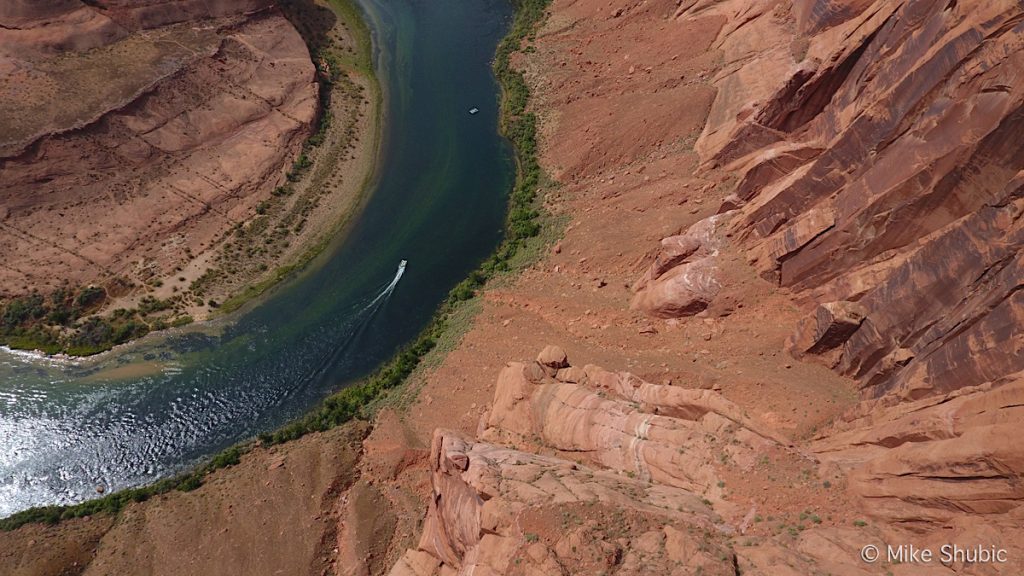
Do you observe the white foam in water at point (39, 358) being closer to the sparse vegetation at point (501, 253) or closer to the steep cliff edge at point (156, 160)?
the steep cliff edge at point (156, 160)

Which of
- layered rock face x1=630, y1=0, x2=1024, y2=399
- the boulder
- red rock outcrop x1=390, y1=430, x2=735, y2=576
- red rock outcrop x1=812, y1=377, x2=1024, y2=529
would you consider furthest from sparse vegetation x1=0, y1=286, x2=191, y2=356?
red rock outcrop x1=812, y1=377, x2=1024, y2=529

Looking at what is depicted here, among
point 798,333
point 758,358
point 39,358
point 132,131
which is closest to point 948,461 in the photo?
point 798,333

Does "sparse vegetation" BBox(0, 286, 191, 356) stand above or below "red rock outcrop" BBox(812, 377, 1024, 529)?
below

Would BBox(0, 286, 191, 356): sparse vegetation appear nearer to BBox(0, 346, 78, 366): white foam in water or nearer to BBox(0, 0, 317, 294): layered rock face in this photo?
BBox(0, 346, 78, 366): white foam in water

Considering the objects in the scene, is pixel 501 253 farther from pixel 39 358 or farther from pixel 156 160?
pixel 39 358

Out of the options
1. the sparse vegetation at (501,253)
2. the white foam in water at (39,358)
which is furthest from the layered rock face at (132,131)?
the sparse vegetation at (501,253)
